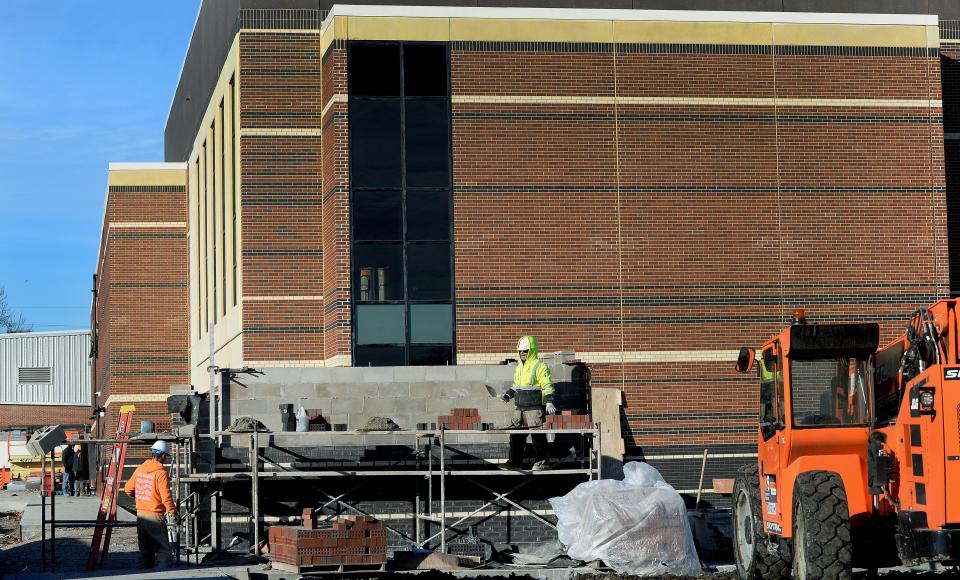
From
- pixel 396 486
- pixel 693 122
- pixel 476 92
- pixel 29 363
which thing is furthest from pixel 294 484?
pixel 29 363

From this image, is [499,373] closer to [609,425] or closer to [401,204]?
[609,425]

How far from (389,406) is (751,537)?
336 inches

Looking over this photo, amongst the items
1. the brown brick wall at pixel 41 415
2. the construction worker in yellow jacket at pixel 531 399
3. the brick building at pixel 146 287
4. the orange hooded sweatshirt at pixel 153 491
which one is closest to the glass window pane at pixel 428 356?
the construction worker in yellow jacket at pixel 531 399

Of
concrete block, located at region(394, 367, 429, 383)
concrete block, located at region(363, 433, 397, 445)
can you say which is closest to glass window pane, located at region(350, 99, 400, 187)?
concrete block, located at region(394, 367, 429, 383)

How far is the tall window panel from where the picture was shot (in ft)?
87.4

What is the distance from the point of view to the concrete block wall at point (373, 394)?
2325 cm

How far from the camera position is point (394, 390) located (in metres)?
23.5

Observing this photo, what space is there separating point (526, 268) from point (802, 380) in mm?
12262

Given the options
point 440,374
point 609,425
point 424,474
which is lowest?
point 424,474

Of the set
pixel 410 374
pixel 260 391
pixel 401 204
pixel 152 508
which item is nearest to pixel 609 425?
pixel 410 374

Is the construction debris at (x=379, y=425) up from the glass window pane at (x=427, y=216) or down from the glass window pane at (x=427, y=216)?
down

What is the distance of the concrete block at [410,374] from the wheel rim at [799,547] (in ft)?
33.4

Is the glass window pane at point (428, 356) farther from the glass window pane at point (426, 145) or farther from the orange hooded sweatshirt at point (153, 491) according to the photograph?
the orange hooded sweatshirt at point (153, 491)

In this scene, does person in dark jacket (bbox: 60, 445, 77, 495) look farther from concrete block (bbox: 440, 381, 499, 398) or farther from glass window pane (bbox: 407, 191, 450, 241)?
concrete block (bbox: 440, 381, 499, 398)
